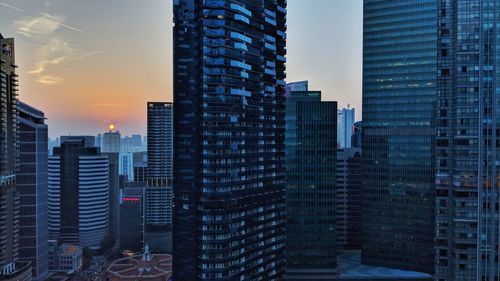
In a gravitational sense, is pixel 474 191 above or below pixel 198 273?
above

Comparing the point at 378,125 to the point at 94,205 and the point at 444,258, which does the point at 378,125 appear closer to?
the point at 444,258

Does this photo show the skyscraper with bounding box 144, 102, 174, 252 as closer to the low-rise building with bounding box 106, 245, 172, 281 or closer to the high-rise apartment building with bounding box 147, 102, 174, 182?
the high-rise apartment building with bounding box 147, 102, 174, 182

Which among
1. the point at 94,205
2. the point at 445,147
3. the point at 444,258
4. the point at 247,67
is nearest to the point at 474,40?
the point at 445,147

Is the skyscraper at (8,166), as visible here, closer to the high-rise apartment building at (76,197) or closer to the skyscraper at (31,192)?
the skyscraper at (31,192)

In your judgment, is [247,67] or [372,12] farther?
[372,12]

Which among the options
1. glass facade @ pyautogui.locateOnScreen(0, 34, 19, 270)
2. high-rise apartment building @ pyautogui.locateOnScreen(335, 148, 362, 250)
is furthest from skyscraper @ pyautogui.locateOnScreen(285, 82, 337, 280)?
glass facade @ pyautogui.locateOnScreen(0, 34, 19, 270)

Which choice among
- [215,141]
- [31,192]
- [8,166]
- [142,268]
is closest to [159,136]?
[31,192]
